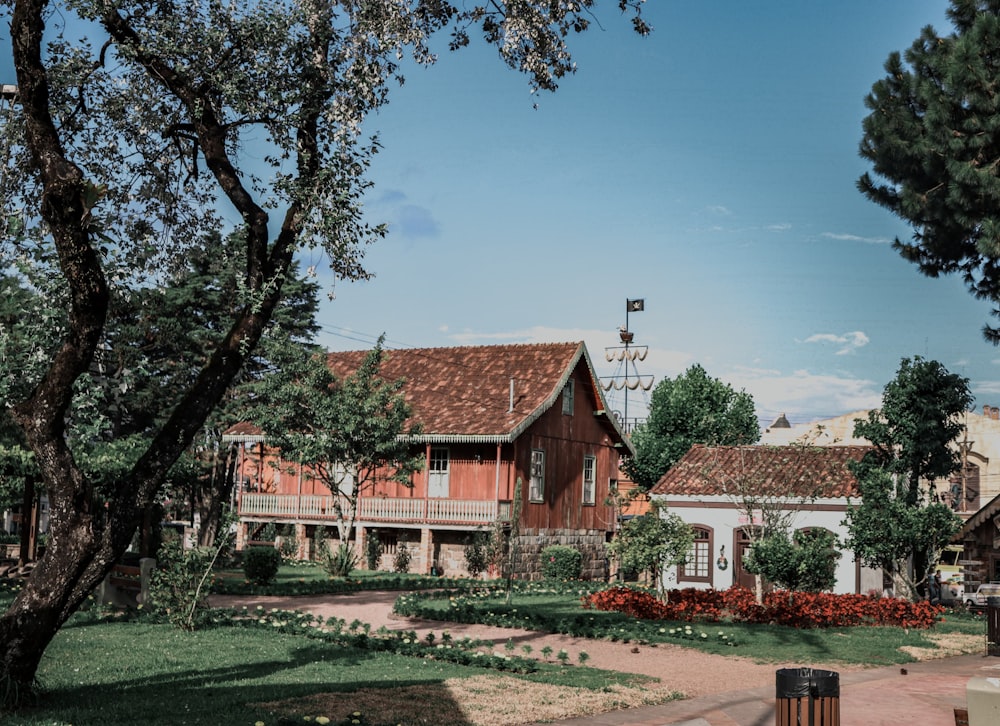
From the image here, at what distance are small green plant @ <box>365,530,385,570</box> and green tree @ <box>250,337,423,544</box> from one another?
4124 mm

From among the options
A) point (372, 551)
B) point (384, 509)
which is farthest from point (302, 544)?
point (384, 509)

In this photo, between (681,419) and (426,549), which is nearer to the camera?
(426,549)

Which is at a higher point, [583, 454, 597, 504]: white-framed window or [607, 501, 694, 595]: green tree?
[583, 454, 597, 504]: white-framed window

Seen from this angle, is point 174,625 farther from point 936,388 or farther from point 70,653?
point 936,388

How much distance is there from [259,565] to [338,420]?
513cm

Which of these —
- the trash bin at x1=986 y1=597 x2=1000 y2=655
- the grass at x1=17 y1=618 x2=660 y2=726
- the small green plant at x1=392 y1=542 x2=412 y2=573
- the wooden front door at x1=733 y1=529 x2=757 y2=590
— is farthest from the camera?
the small green plant at x1=392 y1=542 x2=412 y2=573

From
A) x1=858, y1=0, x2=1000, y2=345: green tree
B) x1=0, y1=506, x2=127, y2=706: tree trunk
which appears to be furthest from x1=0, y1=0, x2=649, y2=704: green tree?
x1=858, y1=0, x2=1000, y2=345: green tree

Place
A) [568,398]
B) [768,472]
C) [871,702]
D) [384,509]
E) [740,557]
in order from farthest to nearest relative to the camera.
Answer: [568,398] < [384,509] < [740,557] < [768,472] < [871,702]

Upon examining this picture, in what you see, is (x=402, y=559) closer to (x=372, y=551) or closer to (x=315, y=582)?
(x=372, y=551)

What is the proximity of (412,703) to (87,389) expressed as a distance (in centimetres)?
519

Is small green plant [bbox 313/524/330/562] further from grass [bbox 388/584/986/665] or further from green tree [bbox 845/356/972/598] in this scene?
green tree [bbox 845/356/972/598]

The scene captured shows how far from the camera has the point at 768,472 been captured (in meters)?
30.7

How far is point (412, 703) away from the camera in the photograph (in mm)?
10953

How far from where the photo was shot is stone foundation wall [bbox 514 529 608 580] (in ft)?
113
